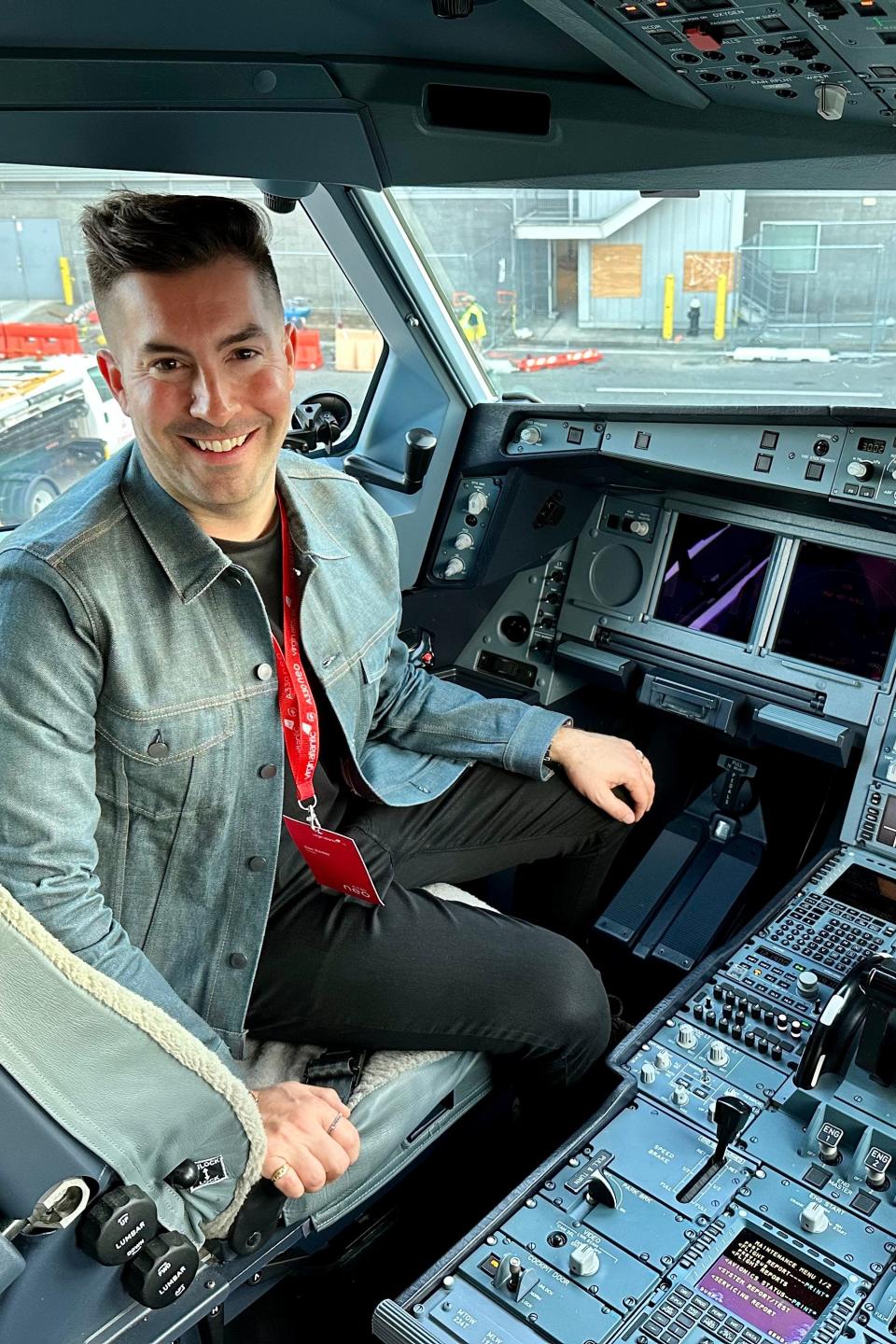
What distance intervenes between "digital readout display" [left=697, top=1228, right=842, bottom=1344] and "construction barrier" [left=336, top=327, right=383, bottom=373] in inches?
103

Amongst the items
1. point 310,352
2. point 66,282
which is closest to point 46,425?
point 66,282

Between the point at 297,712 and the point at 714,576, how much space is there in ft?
5.55

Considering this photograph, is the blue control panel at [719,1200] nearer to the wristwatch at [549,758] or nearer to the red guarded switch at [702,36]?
the wristwatch at [549,758]

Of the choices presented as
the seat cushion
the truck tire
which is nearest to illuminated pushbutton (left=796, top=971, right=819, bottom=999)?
the seat cushion

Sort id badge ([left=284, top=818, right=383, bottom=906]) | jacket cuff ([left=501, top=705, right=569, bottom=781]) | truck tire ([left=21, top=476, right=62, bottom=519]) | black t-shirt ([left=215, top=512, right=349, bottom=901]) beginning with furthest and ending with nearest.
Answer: truck tire ([left=21, top=476, right=62, bottom=519]) → jacket cuff ([left=501, top=705, right=569, bottom=781]) → black t-shirt ([left=215, top=512, right=349, bottom=901]) → id badge ([left=284, top=818, right=383, bottom=906])

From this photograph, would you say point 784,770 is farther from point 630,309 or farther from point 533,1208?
point 533,1208

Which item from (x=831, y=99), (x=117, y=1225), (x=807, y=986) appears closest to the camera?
(x=117, y=1225)

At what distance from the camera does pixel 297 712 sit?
1863 mm

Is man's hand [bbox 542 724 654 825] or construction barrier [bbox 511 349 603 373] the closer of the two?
man's hand [bbox 542 724 654 825]

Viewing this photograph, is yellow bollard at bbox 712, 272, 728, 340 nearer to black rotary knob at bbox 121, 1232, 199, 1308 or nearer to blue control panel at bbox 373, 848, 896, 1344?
blue control panel at bbox 373, 848, 896, 1344

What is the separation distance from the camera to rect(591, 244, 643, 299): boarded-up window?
2.96 metres

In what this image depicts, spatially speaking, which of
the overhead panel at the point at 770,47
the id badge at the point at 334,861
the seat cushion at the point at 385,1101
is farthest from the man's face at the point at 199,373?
the seat cushion at the point at 385,1101

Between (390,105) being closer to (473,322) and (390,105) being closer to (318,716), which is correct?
(318,716)

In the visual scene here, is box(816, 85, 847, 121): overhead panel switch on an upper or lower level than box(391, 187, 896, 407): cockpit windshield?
upper
